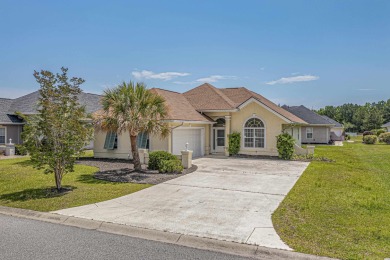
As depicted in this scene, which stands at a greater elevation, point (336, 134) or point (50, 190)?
point (336, 134)

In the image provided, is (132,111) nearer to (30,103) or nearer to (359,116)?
(30,103)

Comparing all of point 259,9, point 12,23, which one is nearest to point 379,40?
point 259,9

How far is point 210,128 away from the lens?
23.9 m

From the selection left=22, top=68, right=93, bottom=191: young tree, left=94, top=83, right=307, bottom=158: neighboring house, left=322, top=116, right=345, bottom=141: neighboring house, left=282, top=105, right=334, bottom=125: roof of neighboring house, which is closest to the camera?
left=22, top=68, right=93, bottom=191: young tree

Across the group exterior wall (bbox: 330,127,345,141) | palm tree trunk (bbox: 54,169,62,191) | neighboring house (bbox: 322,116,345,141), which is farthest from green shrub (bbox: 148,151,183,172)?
exterior wall (bbox: 330,127,345,141)

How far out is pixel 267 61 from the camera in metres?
23.7

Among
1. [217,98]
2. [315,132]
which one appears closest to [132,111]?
[217,98]

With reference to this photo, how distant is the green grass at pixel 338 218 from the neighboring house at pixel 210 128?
957cm

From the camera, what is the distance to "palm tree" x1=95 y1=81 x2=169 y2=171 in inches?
559

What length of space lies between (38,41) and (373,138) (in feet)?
142

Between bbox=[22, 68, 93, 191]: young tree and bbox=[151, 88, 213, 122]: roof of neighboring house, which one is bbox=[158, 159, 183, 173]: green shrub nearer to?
bbox=[151, 88, 213, 122]: roof of neighboring house

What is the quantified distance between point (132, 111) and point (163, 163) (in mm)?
3119

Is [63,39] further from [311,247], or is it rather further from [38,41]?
[311,247]

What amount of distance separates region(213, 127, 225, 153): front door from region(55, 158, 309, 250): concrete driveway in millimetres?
10686
